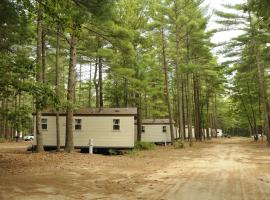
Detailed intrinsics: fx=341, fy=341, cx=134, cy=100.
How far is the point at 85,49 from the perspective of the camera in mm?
28828

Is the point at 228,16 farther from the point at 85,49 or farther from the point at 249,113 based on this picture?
the point at 249,113

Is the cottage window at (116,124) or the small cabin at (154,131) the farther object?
the small cabin at (154,131)

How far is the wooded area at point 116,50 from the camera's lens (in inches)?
455

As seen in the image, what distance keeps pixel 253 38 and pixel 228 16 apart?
320cm

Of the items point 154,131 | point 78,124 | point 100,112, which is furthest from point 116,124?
point 154,131

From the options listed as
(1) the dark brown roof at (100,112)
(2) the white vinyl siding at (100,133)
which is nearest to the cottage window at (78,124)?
(2) the white vinyl siding at (100,133)

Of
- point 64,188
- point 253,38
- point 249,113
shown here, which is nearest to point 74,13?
point 64,188

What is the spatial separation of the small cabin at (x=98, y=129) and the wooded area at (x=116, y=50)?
5.38ft

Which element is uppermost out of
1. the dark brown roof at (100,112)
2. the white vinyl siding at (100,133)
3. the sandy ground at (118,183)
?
the dark brown roof at (100,112)

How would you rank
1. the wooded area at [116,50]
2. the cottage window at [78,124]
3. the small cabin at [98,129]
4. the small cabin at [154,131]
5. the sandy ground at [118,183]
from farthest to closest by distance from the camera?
1. the small cabin at [154,131]
2. the cottage window at [78,124]
3. the small cabin at [98,129]
4. the wooded area at [116,50]
5. the sandy ground at [118,183]

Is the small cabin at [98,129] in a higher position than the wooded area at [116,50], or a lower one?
lower

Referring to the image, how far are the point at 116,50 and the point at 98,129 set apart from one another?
20.1 feet

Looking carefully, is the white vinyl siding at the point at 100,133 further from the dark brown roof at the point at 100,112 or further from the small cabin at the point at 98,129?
the dark brown roof at the point at 100,112

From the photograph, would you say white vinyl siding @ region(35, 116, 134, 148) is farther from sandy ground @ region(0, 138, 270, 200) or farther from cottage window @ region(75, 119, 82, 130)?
sandy ground @ region(0, 138, 270, 200)
